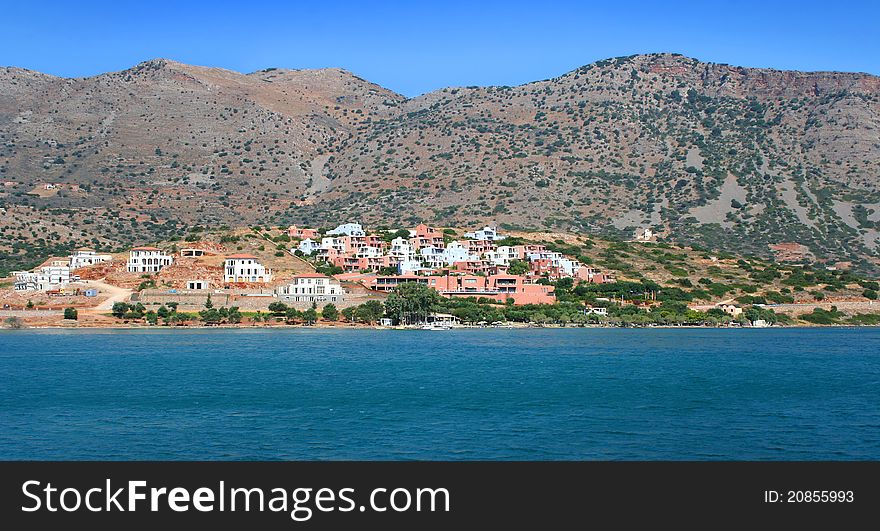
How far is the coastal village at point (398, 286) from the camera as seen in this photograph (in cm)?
6353

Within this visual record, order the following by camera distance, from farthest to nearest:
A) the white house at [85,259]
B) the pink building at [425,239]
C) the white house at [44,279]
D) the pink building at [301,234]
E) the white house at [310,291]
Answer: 1. the pink building at [301,234]
2. the pink building at [425,239]
3. the white house at [85,259]
4. the white house at [44,279]
5. the white house at [310,291]

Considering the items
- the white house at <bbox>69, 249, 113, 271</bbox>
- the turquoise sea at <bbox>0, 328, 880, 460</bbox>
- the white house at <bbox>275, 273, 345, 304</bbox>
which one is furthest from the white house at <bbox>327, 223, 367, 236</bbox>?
the turquoise sea at <bbox>0, 328, 880, 460</bbox>

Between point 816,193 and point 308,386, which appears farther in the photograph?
point 816,193

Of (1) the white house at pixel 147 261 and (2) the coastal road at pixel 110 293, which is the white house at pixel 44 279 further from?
(1) the white house at pixel 147 261

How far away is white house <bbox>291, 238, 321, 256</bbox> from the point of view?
263 ft

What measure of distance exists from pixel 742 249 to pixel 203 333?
60.7 metres

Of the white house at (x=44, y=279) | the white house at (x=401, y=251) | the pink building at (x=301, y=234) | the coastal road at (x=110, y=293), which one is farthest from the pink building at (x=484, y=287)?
the white house at (x=44, y=279)

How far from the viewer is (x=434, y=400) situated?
27.4m

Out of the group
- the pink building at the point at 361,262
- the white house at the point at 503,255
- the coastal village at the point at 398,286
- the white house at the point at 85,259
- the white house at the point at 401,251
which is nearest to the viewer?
the coastal village at the point at 398,286

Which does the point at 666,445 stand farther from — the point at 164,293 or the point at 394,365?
the point at 164,293

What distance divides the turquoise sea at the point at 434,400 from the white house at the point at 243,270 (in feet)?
56.1

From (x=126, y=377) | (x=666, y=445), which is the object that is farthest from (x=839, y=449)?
(x=126, y=377)

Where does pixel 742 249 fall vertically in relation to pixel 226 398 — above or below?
above

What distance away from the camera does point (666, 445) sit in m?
19.9
